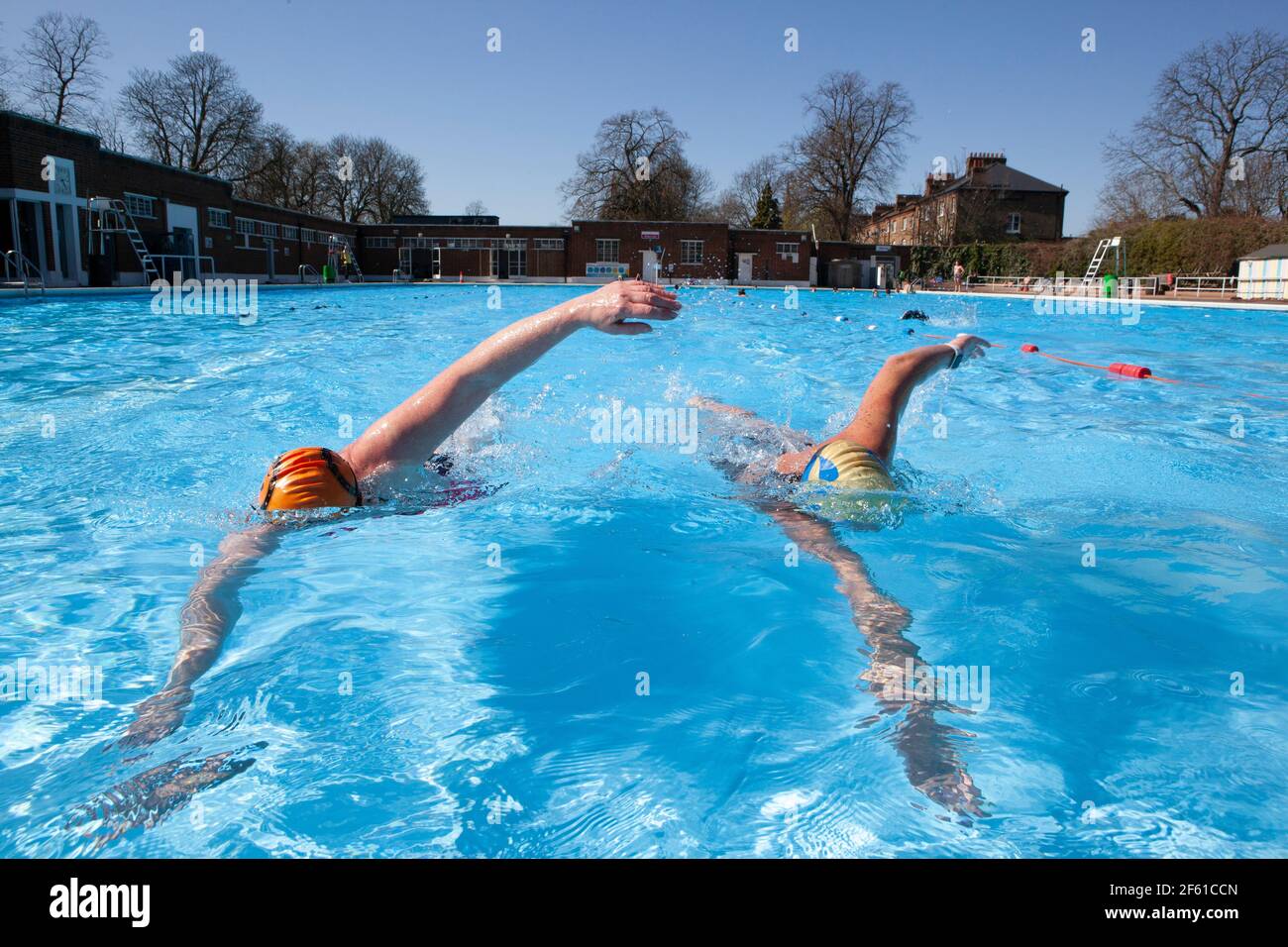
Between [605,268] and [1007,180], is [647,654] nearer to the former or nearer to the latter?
[605,268]

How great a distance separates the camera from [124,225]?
24.2 m

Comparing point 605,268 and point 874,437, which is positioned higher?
point 605,268

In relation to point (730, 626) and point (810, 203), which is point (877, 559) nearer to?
point (730, 626)

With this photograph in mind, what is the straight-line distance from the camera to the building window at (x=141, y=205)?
84.4 ft

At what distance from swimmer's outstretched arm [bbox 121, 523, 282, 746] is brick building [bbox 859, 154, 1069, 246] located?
58.3m

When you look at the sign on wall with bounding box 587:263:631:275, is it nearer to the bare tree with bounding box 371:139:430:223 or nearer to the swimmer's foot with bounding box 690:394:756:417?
the bare tree with bounding box 371:139:430:223

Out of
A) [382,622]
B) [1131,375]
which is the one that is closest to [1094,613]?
[382,622]

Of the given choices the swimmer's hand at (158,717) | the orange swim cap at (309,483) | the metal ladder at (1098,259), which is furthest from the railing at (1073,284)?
the swimmer's hand at (158,717)

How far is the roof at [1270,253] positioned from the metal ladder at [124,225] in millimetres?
34631

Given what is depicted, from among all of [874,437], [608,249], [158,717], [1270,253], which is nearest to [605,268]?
[608,249]

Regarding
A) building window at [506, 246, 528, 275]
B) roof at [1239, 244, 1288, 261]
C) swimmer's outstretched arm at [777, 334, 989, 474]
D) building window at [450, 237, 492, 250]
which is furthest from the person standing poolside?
building window at [450, 237, 492, 250]

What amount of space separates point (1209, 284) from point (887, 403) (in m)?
32.1

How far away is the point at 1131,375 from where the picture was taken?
403 inches
